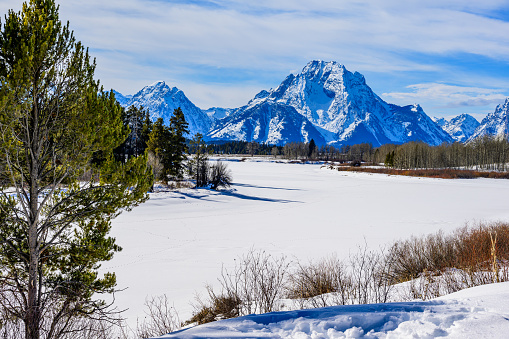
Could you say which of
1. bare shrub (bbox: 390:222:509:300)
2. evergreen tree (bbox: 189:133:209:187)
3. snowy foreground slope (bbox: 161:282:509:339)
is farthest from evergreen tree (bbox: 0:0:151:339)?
evergreen tree (bbox: 189:133:209:187)

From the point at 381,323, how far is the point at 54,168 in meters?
6.06

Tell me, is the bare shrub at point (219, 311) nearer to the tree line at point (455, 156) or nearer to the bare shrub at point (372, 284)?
the bare shrub at point (372, 284)

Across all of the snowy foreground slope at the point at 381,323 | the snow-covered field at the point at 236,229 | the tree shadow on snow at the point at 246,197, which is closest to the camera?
the snowy foreground slope at the point at 381,323

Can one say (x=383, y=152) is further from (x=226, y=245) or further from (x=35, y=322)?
(x=35, y=322)

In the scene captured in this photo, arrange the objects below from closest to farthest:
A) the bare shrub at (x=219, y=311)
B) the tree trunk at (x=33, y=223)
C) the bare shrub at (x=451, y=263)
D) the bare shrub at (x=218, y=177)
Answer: the tree trunk at (x=33, y=223) < the bare shrub at (x=219, y=311) < the bare shrub at (x=451, y=263) < the bare shrub at (x=218, y=177)

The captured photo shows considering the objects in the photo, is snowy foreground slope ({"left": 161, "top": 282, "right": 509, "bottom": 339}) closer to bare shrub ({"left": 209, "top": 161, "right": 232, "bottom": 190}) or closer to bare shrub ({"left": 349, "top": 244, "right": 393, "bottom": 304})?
bare shrub ({"left": 349, "top": 244, "right": 393, "bottom": 304})

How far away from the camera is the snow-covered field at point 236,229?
11.2 metres

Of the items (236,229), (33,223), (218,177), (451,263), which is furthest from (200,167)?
(33,223)

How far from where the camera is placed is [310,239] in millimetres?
16516

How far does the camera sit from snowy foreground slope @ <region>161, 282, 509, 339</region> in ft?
11.9

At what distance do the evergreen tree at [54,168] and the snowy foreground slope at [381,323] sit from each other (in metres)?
3.36

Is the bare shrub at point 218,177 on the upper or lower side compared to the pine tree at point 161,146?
lower

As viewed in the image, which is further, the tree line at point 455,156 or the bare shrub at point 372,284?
the tree line at point 455,156

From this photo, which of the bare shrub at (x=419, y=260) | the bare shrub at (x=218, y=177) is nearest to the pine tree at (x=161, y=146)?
the bare shrub at (x=218, y=177)
